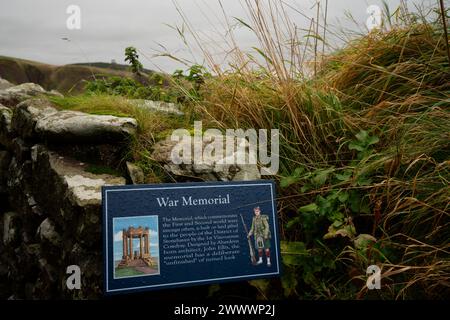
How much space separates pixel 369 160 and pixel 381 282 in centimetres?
74

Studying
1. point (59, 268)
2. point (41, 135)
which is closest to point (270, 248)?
point (59, 268)

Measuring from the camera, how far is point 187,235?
227cm

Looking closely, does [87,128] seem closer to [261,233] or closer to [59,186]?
[59,186]

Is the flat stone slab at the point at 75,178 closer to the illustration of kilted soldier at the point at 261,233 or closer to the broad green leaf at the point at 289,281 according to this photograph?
the illustration of kilted soldier at the point at 261,233

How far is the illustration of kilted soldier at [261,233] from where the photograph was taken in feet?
7.79

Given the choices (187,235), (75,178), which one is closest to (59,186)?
(75,178)

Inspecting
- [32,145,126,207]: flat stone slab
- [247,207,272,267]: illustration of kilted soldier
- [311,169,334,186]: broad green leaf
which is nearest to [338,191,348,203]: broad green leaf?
[311,169,334,186]: broad green leaf

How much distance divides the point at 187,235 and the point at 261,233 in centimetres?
40

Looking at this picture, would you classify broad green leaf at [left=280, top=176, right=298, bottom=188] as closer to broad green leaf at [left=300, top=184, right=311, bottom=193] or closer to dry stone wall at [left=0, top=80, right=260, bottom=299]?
broad green leaf at [left=300, top=184, right=311, bottom=193]

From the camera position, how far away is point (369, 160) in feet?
8.90

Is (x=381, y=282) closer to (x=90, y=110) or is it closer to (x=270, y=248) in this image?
(x=270, y=248)
